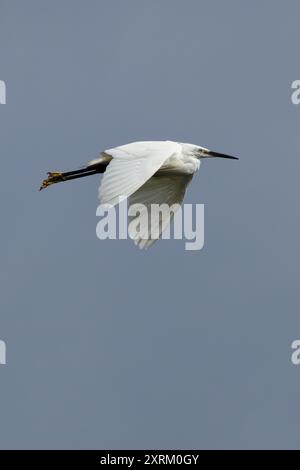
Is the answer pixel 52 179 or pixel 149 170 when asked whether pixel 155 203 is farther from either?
pixel 149 170

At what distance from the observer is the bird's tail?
1612 cm

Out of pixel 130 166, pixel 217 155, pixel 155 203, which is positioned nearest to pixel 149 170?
pixel 130 166

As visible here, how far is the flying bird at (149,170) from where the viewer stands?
14.2m

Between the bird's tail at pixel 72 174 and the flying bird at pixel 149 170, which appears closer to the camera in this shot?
the flying bird at pixel 149 170

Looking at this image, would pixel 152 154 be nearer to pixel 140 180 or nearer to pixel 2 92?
pixel 140 180

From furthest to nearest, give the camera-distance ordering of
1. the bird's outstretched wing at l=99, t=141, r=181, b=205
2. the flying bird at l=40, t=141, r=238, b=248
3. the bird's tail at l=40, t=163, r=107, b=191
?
the bird's tail at l=40, t=163, r=107, b=191 → the flying bird at l=40, t=141, r=238, b=248 → the bird's outstretched wing at l=99, t=141, r=181, b=205

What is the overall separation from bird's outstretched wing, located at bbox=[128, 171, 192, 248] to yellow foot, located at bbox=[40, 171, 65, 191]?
0.93m

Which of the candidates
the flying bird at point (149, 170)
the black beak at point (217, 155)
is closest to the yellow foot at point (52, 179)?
the flying bird at point (149, 170)

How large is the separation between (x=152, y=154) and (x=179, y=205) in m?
1.89

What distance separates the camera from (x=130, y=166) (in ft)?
47.2

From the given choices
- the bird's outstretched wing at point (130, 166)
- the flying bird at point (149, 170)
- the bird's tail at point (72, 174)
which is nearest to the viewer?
the bird's outstretched wing at point (130, 166)

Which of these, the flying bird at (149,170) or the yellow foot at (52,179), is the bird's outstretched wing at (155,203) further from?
the yellow foot at (52,179)

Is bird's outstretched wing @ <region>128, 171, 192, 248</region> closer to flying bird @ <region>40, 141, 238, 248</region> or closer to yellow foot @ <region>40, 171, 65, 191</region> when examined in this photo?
flying bird @ <region>40, 141, 238, 248</region>

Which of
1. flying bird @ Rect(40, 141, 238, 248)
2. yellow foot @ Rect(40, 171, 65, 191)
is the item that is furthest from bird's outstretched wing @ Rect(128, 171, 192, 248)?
yellow foot @ Rect(40, 171, 65, 191)
